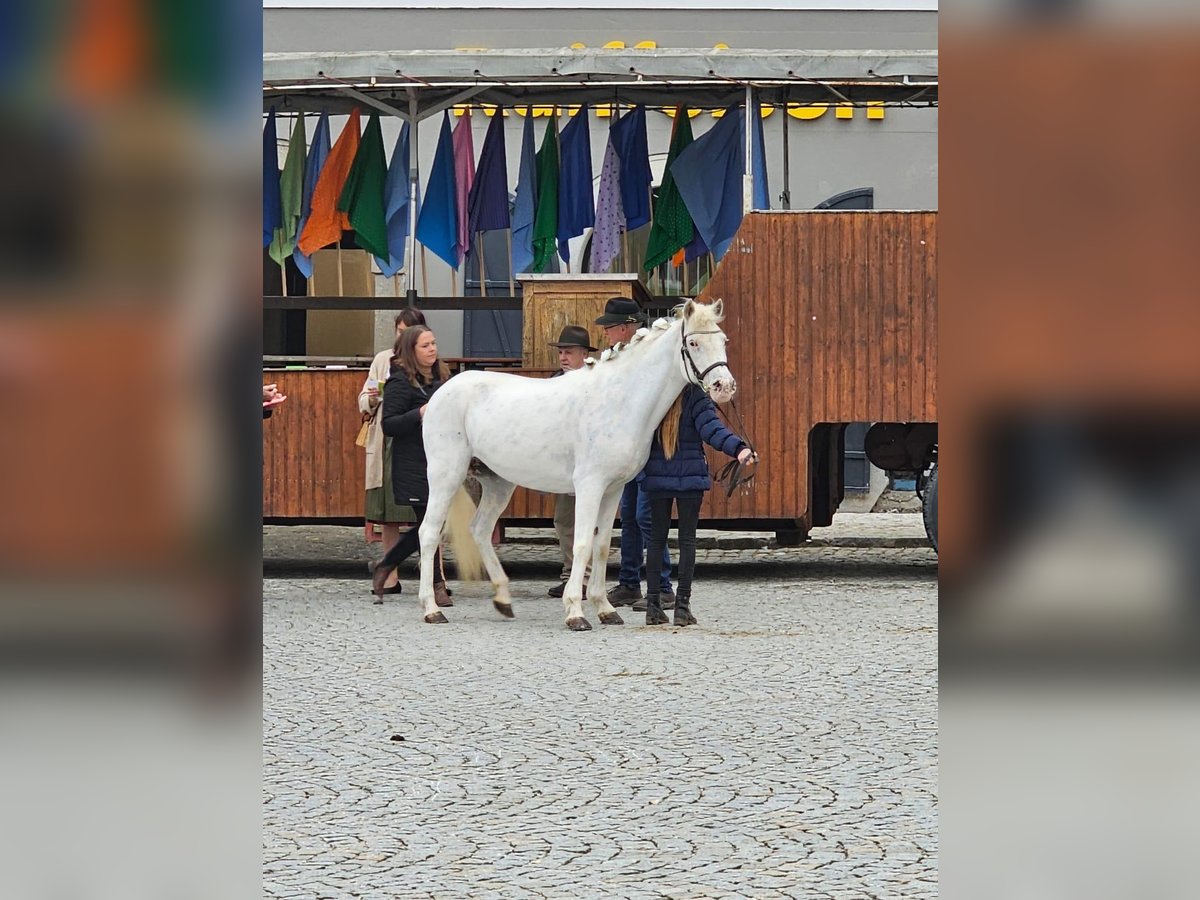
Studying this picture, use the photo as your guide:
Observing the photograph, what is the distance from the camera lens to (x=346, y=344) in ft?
58.2

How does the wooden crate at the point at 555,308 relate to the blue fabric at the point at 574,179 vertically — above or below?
below

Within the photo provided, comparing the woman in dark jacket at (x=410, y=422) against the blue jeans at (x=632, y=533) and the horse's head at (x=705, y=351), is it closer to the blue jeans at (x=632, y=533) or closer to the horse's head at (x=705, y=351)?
the blue jeans at (x=632, y=533)

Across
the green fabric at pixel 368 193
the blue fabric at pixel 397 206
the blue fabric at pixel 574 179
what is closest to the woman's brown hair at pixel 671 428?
the blue fabric at pixel 574 179

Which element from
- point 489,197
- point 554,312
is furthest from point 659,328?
point 489,197

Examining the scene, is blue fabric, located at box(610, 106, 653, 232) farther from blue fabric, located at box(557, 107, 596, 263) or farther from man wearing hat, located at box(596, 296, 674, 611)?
man wearing hat, located at box(596, 296, 674, 611)

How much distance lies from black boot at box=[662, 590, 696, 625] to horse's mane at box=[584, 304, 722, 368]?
146 centimetres

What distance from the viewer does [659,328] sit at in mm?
9305

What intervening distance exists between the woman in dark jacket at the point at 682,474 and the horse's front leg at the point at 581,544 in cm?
32

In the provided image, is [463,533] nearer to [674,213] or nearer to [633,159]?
[674,213]

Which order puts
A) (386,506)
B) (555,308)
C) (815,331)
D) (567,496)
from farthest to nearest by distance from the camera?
(555,308) < (815,331) < (567,496) < (386,506)

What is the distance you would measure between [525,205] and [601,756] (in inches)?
347

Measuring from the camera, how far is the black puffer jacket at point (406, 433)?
1017 cm
